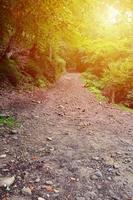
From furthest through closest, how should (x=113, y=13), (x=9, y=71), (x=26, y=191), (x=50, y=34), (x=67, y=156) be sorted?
(x=113, y=13) < (x=50, y=34) < (x=9, y=71) < (x=67, y=156) < (x=26, y=191)

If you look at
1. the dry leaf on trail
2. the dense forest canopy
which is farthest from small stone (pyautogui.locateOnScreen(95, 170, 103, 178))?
the dense forest canopy

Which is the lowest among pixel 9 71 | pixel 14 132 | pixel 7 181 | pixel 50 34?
pixel 7 181

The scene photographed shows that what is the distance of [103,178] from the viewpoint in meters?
5.29

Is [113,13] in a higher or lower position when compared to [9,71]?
higher

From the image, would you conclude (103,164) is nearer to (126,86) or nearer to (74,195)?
(74,195)

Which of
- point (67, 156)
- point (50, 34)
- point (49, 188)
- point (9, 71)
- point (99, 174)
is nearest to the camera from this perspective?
point (49, 188)

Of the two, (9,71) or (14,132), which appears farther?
(9,71)

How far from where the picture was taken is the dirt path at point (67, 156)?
480 cm

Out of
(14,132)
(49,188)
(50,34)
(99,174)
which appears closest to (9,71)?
(50,34)

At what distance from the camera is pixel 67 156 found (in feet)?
20.1

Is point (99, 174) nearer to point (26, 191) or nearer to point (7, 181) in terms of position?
point (26, 191)

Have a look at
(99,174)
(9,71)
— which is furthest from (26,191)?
(9,71)

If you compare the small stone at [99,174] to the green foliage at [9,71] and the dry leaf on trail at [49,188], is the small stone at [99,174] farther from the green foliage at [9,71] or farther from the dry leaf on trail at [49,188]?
the green foliage at [9,71]

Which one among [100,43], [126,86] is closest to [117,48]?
[100,43]
